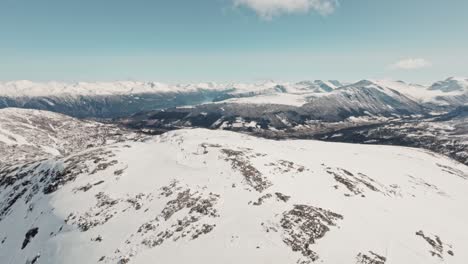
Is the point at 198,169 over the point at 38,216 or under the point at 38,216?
over

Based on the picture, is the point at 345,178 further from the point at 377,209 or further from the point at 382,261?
the point at 382,261

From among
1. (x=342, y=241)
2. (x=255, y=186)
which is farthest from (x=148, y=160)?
(x=342, y=241)

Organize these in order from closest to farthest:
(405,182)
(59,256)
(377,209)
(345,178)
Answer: (59,256) < (377,209) < (345,178) < (405,182)

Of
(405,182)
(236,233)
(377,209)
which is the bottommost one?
(405,182)

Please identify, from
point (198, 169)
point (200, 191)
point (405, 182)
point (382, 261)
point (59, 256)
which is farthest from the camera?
point (405, 182)

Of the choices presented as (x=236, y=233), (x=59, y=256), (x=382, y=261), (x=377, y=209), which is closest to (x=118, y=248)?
(x=59, y=256)

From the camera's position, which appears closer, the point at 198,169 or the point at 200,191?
the point at 200,191
